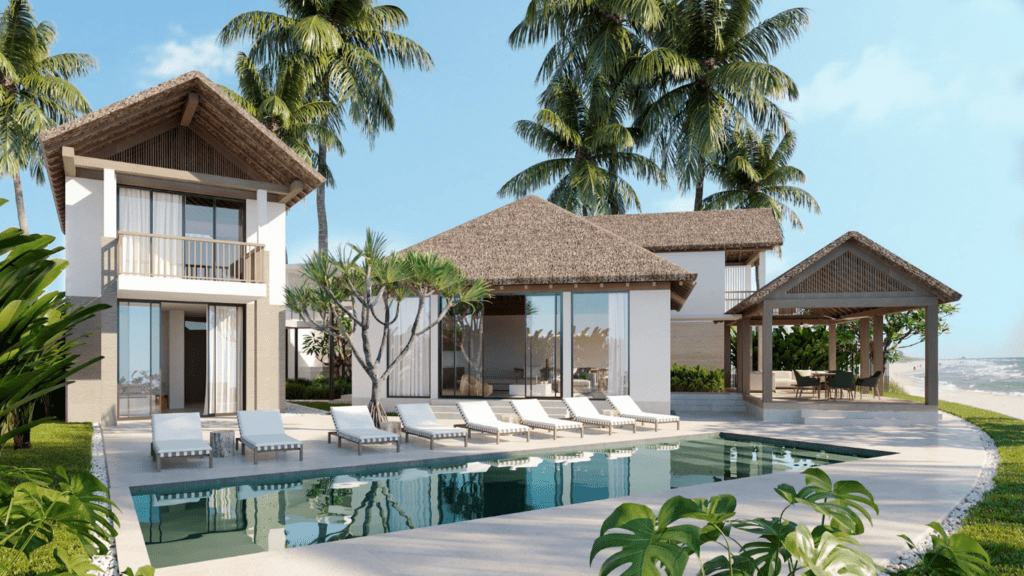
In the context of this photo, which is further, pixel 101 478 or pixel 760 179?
pixel 760 179

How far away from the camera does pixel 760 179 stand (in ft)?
106

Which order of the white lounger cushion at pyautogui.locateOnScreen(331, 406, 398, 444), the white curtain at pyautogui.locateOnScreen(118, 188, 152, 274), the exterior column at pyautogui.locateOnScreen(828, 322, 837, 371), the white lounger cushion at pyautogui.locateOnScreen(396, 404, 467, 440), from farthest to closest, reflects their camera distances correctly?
1. the exterior column at pyautogui.locateOnScreen(828, 322, 837, 371)
2. the white curtain at pyautogui.locateOnScreen(118, 188, 152, 274)
3. the white lounger cushion at pyautogui.locateOnScreen(396, 404, 467, 440)
4. the white lounger cushion at pyautogui.locateOnScreen(331, 406, 398, 444)

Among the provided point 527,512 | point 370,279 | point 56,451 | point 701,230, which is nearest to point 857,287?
point 701,230

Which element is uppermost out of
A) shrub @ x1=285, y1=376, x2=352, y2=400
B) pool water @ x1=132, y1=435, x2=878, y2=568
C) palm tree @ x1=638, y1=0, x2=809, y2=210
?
palm tree @ x1=638, y1=0, x2=809, y2=210

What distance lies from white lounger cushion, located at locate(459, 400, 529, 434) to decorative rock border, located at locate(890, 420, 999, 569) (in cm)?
687

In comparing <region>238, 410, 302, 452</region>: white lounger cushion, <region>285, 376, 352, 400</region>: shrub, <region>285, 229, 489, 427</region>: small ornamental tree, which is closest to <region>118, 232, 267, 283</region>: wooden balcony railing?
<region>285, 229, 489, 427</region>: small ornamental tree

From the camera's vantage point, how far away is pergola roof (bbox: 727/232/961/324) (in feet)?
50.9

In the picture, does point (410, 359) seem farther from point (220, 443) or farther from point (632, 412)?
point (220, 443)

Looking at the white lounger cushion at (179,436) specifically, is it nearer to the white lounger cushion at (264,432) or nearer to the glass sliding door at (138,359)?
the white lounger cushion at (264,432)

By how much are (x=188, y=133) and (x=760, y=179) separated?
25398 millimetres

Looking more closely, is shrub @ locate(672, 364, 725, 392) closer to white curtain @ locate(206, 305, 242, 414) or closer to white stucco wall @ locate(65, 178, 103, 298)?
white curtain @ locate(206, 305, 242, 414)

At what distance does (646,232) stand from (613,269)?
9.69m

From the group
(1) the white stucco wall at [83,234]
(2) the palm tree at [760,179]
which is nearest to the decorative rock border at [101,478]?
(1) the white stucco wall at [83,234]

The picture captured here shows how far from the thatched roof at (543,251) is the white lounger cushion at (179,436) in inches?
310
